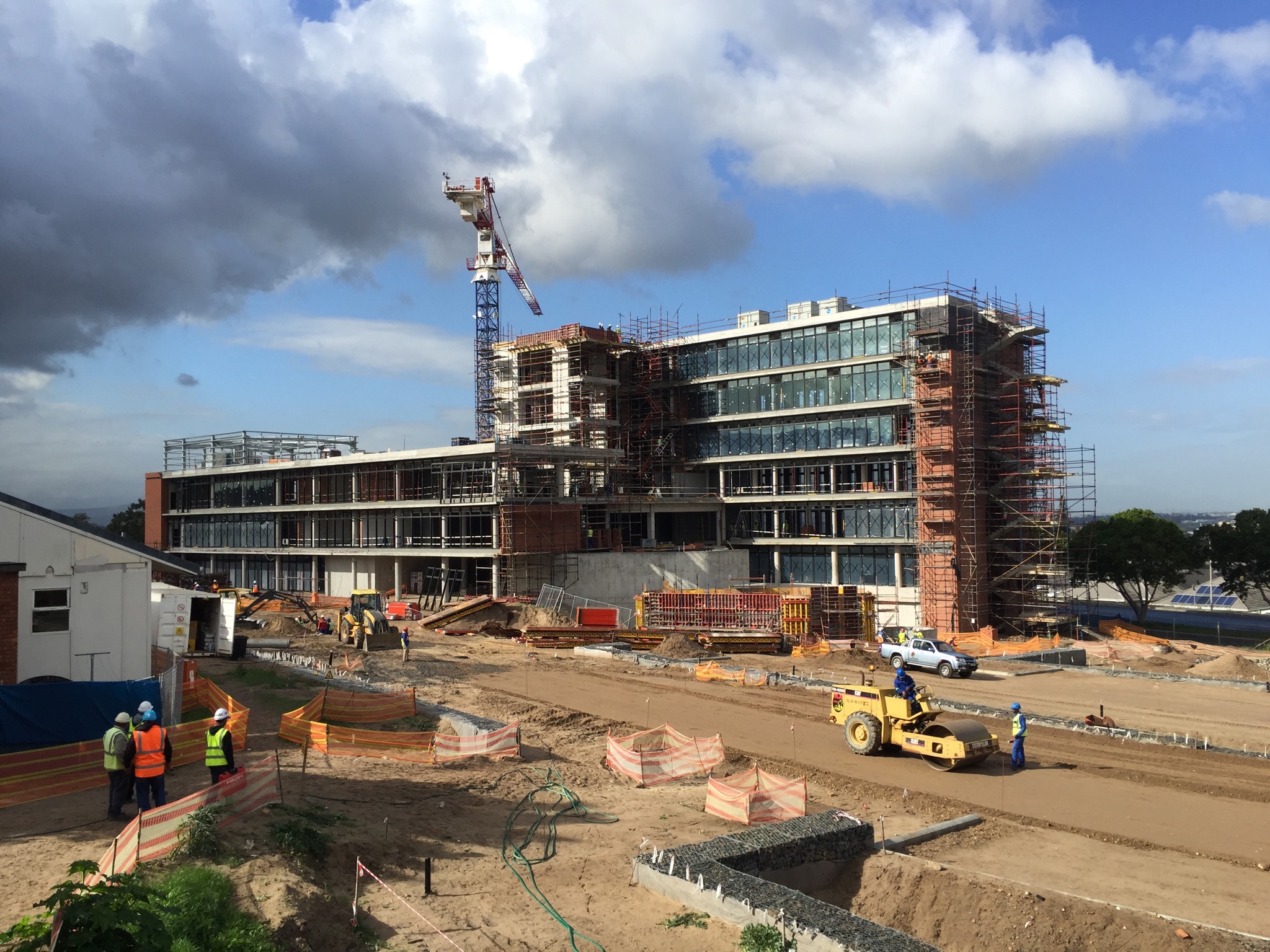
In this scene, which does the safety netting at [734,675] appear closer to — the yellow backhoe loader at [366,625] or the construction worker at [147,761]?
the yellow backhoe loader at [366,625]

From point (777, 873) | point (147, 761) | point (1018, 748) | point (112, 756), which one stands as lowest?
point (777, 873)

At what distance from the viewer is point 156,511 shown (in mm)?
86312

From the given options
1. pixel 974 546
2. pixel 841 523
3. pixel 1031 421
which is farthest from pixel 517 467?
pixel 1031 421

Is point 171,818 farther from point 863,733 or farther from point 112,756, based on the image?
point 863,733

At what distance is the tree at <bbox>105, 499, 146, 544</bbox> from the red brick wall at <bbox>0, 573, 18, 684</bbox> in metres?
94.7

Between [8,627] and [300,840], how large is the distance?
11.5 metres

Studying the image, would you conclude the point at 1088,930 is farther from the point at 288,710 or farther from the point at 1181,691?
the point at 1181,691

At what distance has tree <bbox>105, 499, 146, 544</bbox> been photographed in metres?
111

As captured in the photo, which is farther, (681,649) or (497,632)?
(497,632)

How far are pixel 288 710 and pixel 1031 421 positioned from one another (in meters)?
49.0

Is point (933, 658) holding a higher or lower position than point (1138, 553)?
lower

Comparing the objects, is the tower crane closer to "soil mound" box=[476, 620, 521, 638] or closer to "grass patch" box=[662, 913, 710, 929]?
"soil mound" box=[476, 620, 521, 638]

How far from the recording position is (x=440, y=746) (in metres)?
22.0

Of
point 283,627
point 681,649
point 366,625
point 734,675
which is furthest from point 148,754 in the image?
point 283,627
